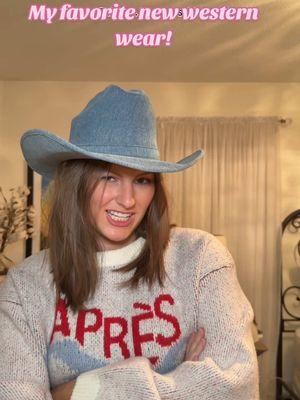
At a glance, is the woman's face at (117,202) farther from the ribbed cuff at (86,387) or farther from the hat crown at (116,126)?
the ribbed cuff at (86,387)

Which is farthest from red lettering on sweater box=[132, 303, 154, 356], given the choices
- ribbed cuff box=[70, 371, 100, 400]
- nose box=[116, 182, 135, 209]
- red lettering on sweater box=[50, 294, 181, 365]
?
nose box=[116, 182, 135, 209]

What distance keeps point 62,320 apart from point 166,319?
23cm

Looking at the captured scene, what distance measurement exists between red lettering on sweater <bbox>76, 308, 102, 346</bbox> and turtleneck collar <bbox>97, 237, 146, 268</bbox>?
114 mm

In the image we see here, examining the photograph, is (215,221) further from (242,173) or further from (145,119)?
(145,119)

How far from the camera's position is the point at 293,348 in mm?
2738

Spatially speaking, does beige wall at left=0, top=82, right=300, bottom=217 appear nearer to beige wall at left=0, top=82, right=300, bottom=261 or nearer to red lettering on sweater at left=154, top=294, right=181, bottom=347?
beige wall at left=0, top=82, right=300, bottom=261

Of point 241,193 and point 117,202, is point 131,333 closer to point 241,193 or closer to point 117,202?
point 117,202

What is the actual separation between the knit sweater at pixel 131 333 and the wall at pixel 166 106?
6.24 ft

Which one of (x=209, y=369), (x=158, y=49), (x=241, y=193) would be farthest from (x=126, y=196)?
(x=241, y=193)

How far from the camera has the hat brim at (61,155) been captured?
790 millimetres

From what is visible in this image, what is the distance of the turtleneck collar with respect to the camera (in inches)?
37.4

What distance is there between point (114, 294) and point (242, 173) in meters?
1.95

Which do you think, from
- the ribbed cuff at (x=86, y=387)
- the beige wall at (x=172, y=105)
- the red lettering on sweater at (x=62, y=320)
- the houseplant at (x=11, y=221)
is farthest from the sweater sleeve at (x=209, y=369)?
the beige wall at (x=172, y=105)

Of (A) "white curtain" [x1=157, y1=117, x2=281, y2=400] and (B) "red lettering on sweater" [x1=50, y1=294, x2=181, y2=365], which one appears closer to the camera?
(B) "red lettering on sweater" [x1=50, y1=294, x2=181, y2=365]
